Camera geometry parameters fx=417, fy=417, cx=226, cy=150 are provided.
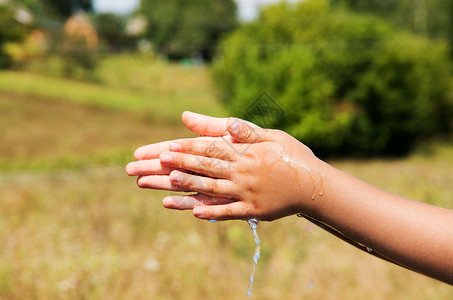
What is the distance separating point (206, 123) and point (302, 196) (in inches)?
17.1

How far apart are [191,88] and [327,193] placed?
89.3 feet

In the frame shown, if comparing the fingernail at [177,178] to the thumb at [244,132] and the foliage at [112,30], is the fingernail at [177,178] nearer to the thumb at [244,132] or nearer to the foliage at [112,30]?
the thumb at [244,132]

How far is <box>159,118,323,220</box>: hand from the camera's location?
126 centimetres

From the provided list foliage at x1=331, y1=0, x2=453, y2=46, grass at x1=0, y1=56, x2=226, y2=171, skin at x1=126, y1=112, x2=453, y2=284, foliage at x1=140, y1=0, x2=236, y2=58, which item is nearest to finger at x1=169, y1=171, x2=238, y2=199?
skin at x1=126, y1=112, x2=453, y2=284

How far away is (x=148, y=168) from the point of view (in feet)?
4.70

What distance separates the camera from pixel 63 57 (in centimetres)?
2295

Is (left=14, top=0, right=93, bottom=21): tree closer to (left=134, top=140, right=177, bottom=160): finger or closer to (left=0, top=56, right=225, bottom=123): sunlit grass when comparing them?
(left=0, top=56, right=225, bottom=123): sunlit grass

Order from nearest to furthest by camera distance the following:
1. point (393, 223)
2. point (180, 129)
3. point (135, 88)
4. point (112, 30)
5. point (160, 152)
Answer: point (393, 223), point (160, 152), point (180, 129), point (112, 30), point (135, 88)

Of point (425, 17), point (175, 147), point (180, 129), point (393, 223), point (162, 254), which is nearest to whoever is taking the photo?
point (393, 223)

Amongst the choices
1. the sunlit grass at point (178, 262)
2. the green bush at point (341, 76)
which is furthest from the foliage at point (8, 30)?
Result: the sunlit grass at point (178, 262)

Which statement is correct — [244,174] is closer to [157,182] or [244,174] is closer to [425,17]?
[157,182]

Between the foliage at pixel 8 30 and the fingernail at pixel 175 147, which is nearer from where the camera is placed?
the fingernail at pixel 175 147

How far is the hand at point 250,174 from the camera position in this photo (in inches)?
49.6

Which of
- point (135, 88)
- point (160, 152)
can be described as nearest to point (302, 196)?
point (160, 152)
